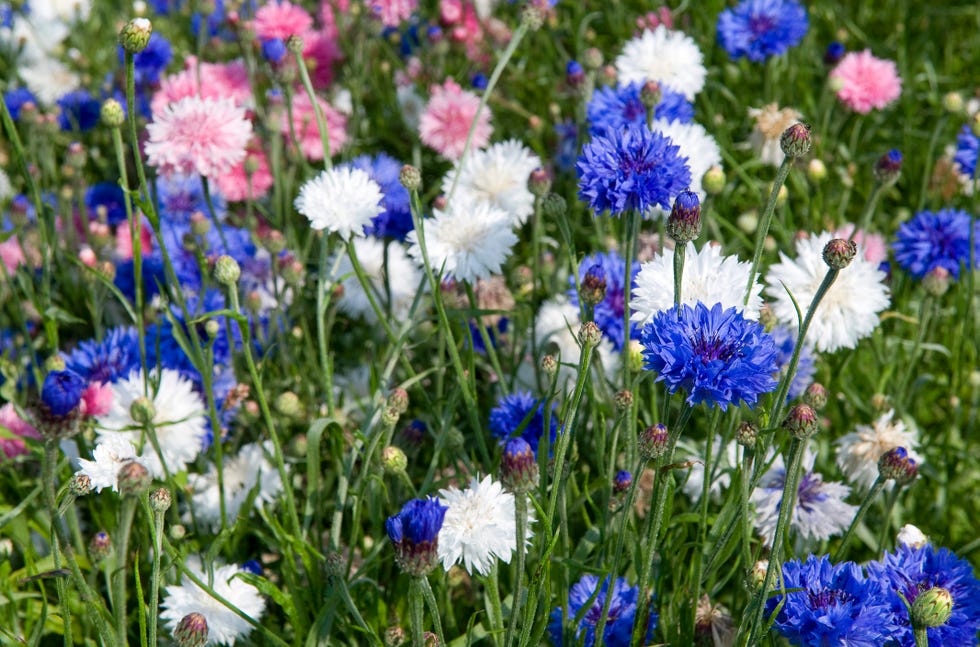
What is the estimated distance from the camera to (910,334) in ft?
7.85

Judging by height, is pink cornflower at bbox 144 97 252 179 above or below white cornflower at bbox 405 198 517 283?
above

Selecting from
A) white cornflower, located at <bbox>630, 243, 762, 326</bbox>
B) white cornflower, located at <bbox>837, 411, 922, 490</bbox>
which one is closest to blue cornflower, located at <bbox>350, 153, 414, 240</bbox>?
white cornflower, located at <bbox>630, 243, 762, 326</bbox>

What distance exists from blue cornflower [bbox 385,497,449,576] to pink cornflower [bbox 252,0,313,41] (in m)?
1.98

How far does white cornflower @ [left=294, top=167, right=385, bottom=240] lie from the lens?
1710 mm

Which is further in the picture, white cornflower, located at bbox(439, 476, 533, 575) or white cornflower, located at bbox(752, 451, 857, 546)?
white cornflower, located at bbox(752, 451, 857, 546)

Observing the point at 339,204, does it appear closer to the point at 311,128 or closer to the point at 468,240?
the point at 468,240

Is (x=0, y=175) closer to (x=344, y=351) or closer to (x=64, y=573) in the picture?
(x=344, y=351)

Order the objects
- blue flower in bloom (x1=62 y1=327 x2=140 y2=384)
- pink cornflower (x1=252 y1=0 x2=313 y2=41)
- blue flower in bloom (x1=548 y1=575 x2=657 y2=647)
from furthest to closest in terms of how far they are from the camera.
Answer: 1. pink cornflower (x1=252 y1=0 x2=313 y2=41)
2. blue flower in bloom (x1=62 y1=327 x2=140 y2=384)
3. blue flower in bloom (x1=548 y1=575 x2=657 y2=647)

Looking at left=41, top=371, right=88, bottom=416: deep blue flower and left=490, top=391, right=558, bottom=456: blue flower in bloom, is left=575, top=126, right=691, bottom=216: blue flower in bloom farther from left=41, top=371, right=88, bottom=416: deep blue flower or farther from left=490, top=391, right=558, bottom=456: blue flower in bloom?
left=41, top=371, right=88, bottom=416: deep blue flower

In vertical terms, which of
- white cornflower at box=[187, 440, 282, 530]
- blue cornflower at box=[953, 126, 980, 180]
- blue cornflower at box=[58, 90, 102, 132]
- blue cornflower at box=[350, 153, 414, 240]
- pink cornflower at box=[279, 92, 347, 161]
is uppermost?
blue cornflower at box=[58, 90, 102, 132]

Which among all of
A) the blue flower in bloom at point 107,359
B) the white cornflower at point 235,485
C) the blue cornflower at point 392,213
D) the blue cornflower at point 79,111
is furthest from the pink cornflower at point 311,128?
the white cornflower at point 235,485

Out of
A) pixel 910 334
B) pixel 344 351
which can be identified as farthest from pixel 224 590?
pixel 910 334

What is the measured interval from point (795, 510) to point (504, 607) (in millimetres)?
499

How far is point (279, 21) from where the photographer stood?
9.19 ft
